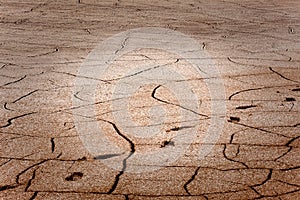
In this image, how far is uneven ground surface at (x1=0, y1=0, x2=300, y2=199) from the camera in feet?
9.38

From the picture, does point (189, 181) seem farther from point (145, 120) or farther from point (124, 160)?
point (145, 120)

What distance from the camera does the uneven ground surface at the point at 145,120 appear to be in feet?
9.38

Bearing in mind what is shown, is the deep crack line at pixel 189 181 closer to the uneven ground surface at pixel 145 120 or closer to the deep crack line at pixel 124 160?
the uneven ground surface at pixel 145 120

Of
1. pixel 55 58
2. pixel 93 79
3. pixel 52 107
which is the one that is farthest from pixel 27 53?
pixel 52 107

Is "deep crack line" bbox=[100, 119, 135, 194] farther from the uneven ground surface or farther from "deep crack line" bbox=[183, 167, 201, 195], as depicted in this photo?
"deep crack line" bbox=[183, 167, 201, 195]

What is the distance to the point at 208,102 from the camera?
4.12 meters

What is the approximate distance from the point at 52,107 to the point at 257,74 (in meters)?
1.74

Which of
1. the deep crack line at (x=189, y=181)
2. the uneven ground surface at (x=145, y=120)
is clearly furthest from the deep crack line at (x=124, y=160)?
the deep crack line at (x=189, y=181)

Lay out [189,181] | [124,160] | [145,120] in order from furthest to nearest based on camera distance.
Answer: [145,120] → [124,160] → [189,181]

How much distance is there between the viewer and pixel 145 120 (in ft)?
12.4

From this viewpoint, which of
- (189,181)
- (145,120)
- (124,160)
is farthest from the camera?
(145,120)

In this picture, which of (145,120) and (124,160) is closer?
(124,160)

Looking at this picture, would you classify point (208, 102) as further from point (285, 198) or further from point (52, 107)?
point (285, 198)

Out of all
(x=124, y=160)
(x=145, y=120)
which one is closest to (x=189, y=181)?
(x=124, y=160)
